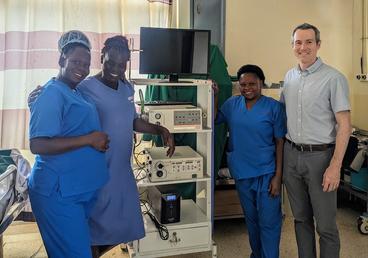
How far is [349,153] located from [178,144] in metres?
1.42

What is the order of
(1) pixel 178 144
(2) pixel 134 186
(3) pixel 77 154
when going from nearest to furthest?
1. (3) pixel 77 154
2. (2) pixel 134 186
3. (1) pixel 178 144

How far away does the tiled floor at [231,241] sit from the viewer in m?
2.47

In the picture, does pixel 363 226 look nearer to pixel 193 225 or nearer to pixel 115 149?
pixel 193 225

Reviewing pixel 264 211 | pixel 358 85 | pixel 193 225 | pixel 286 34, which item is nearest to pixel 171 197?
pixel 193 225

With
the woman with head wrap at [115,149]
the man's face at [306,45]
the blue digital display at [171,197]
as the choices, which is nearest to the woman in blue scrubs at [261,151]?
the man's face at [306,45]

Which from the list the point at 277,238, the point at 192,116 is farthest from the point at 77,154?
the point at 277,238

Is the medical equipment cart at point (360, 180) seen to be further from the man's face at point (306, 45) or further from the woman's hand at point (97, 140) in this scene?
the woman's hand at point (97, 140)

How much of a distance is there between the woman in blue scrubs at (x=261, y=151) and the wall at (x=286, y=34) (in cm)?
116

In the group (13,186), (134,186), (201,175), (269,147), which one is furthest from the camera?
(201,175)

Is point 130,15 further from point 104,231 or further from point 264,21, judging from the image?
point 104,231

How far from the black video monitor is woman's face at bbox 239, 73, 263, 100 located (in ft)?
1.21

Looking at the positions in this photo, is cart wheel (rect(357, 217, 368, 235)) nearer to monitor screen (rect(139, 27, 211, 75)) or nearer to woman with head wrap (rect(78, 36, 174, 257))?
monitor screen (rect(139, 27, 211, 75))

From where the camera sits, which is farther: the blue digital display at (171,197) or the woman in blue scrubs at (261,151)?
the blue digital display at (171,197)

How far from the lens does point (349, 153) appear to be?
295 centimetres
